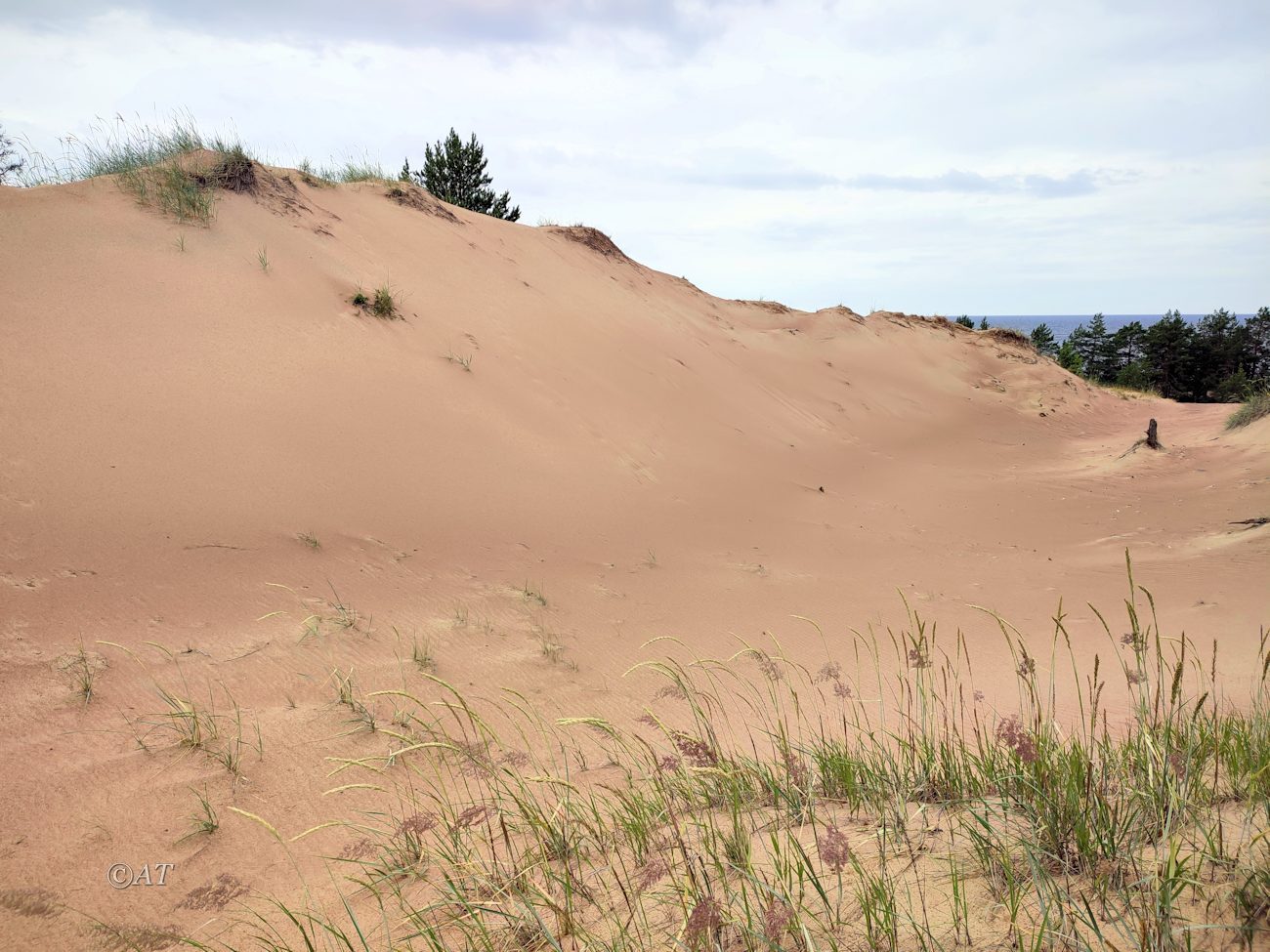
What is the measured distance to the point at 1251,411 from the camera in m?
12.8

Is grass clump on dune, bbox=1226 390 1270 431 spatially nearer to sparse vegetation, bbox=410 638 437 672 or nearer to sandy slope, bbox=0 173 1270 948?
sandy slope, bbox=0 173 1270 948

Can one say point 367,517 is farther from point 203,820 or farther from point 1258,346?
point 1258,346

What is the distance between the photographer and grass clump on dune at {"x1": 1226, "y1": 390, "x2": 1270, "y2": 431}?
12617 mm

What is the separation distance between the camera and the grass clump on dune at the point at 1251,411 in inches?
497

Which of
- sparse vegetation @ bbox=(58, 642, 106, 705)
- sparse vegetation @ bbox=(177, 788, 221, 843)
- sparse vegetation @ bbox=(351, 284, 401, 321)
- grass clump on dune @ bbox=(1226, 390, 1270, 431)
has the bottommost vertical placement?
sparse vegetation @ bbox=(177, 788, 221, 843)

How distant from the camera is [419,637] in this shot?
4.34 m

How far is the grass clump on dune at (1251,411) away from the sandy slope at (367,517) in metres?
0.95

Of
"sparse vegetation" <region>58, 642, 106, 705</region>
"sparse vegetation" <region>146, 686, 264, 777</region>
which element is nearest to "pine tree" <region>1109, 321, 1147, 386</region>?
"sparse vegetation" <region>146, 686, 264, 777</region>

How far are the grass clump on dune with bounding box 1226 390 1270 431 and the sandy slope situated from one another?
0.95 metres

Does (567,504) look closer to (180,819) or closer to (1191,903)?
(180,819)

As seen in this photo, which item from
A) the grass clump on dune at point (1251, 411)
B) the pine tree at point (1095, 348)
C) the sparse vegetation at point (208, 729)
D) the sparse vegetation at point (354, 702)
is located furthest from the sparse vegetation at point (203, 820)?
the pine tree at point (1095, 348)

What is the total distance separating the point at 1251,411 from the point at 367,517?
1517 cm

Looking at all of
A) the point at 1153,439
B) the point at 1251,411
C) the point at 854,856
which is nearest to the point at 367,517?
the point at 854,856

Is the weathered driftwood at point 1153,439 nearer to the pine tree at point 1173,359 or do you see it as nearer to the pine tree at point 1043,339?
the pine tree at point 1043,339
